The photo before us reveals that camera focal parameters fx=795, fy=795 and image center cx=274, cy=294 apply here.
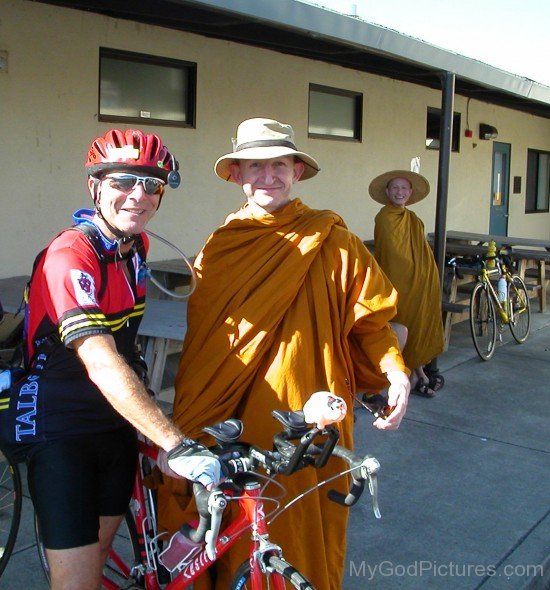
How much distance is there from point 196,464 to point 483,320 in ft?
20.0

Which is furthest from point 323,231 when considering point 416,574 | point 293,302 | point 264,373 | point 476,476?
point 476,476

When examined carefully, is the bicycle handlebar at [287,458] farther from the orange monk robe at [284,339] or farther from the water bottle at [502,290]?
the water bottle at [502,290]

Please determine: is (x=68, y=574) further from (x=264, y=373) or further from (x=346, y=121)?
(x=346, y=121)

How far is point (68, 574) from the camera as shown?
2.14 meters

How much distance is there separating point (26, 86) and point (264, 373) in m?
3.86

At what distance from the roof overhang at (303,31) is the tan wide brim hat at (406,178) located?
92 centimetres

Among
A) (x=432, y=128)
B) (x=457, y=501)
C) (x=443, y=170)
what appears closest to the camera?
(x=457, y=501)

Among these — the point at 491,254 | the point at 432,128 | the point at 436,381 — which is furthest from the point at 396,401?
the point at 432,128

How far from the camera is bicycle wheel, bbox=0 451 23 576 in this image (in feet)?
8.27

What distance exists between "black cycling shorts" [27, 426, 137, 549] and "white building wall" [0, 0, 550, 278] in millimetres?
3607

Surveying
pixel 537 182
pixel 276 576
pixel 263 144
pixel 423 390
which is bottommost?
pixel 423 390

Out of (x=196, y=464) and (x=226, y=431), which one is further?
(x=226, y=431)

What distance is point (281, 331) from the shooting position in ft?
8.30

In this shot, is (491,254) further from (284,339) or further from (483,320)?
(284,339)
